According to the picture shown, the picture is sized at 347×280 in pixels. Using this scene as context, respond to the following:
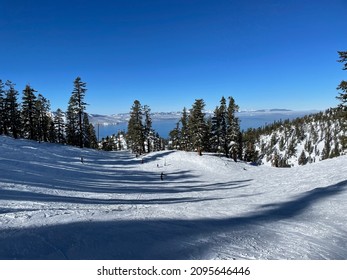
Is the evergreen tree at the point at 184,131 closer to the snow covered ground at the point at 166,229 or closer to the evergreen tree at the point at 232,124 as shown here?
the evergreen tree at the point at 232,124

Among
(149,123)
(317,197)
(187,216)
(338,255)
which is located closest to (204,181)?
(317,197)

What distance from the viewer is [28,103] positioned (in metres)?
49.8

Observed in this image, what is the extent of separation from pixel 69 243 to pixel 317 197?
585 inches

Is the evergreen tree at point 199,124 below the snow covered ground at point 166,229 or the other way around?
the other way around

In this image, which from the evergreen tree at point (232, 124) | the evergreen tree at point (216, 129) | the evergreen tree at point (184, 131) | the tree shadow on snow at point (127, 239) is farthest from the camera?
the evergreen tree at point (184, 131)

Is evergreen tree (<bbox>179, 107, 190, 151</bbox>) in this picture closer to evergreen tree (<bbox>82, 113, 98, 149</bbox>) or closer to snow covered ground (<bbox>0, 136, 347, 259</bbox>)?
evergreen tree (<bbox>82, 113, 98, 149</bbox>)

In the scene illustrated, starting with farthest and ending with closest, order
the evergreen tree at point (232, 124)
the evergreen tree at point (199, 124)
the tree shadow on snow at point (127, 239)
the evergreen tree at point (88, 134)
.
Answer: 1. the evergreen tree at point (88, 134)
2. the evergreen tree at point (232, 124)
3. the evergreen tree at point (199, 124)
4. the tree shadow on snow at point (127, 239)

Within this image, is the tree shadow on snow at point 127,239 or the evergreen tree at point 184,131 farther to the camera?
the evergreen tree at point 184,131

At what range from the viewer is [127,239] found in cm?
722

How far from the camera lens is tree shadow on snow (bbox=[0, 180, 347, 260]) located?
20.2 ft

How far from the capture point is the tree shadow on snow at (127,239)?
6.16 m

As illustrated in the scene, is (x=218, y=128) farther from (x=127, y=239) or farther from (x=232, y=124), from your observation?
(x=127, y=239)

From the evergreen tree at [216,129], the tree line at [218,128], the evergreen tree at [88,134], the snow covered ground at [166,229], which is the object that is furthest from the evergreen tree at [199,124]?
the evergreen tree at [88,134]
